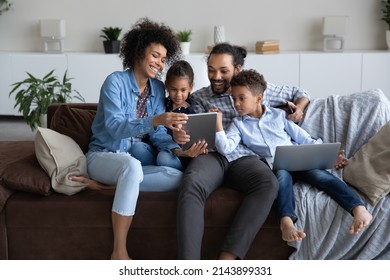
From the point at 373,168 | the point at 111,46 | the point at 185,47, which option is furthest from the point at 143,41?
the point at 111,46

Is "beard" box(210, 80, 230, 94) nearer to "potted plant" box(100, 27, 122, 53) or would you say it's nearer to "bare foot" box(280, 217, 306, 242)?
"bare foot" box(280, 217, 306, 242)

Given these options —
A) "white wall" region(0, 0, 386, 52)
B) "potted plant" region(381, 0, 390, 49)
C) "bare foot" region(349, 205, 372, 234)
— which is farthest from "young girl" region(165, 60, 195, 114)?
"potted plant" region(381, 0, 390, 49)

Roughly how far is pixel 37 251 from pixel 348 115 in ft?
5.32

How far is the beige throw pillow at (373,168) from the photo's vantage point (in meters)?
2.55

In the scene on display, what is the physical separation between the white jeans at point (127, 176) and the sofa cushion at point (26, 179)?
8.7 inches

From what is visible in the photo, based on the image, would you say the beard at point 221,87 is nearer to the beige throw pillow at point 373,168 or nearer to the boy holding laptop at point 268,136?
the boy holding laptop at point 268,136

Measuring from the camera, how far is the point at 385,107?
117 inches

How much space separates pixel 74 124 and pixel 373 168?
4.79ft

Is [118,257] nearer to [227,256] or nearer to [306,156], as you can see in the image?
[227,256]

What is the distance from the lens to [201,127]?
2660 millimetres

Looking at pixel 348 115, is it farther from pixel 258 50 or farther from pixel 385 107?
pixel 258 50

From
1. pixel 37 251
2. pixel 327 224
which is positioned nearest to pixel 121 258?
pixel 37 251

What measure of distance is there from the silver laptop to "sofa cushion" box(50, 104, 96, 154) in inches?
38.0

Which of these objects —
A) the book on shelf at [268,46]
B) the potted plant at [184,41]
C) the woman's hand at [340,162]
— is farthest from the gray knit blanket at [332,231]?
the potted plant at [184,41]
